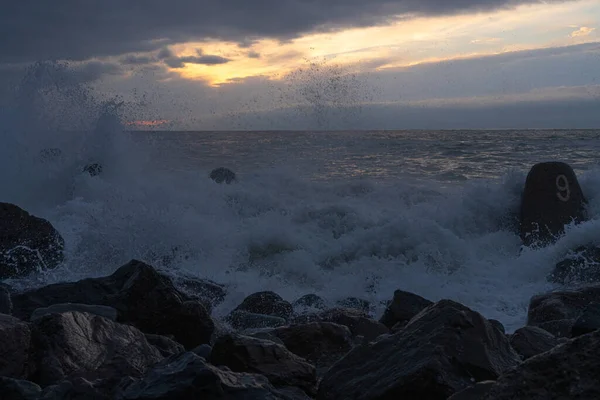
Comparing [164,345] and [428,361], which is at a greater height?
[428,361]

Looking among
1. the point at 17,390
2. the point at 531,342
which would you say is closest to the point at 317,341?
the point at 531,342

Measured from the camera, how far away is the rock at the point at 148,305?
4.60 m

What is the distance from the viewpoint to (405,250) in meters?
9.61

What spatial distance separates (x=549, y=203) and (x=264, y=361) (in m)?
7.99

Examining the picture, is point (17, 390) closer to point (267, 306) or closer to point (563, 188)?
point (267, 306)

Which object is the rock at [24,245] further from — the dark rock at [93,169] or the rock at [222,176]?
the rock at [222,176]

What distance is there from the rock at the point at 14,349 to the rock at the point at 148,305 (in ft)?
4.20

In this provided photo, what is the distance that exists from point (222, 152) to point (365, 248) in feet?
79.1

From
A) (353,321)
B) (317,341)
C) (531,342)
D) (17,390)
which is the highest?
(17,390)

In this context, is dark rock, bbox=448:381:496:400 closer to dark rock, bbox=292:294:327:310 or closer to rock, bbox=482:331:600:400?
rock, bbox=482:331:600:400

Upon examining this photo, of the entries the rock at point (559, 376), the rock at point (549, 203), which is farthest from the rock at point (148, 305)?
the rock at point (549, 203)

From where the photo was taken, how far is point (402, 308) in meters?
5.47

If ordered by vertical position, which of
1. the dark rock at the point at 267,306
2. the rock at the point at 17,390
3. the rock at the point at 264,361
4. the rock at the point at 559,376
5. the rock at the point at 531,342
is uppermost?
the rock at the point at 559,376

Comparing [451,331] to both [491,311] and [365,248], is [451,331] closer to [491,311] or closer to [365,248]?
[491,311]
